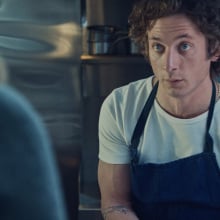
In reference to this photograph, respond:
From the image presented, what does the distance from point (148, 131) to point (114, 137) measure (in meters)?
0.08

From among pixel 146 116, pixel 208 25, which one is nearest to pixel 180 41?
pixel 208 25

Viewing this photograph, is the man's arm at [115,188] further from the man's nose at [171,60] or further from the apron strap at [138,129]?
the man's nose at [171,60]

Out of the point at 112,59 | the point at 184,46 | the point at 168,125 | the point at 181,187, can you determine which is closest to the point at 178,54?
the point at 184,46

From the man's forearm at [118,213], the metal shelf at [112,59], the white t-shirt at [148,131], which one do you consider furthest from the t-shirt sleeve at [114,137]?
the metal shelf at [112,59]

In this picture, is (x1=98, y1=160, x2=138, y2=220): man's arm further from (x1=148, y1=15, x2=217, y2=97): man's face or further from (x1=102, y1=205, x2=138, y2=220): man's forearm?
(x1=148, y1=15, x2=217, y2=97): man's face

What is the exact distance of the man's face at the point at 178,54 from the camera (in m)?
1.12

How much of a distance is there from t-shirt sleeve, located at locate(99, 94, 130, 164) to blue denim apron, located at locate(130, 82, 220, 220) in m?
0.04

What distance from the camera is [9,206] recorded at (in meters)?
0.65

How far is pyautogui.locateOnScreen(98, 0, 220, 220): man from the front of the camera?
1124 mm

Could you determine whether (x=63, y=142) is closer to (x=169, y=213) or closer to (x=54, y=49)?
(x=54, y=49)

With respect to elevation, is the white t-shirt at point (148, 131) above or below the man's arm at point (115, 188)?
above

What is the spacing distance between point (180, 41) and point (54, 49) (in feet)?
2.14

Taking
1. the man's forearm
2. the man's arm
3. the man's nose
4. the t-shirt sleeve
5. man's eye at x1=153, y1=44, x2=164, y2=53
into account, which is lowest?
the man's forearm

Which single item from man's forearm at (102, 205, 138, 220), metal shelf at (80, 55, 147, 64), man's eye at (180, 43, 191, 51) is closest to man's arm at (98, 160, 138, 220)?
man's forearm at (102, 205, 138, 220)
